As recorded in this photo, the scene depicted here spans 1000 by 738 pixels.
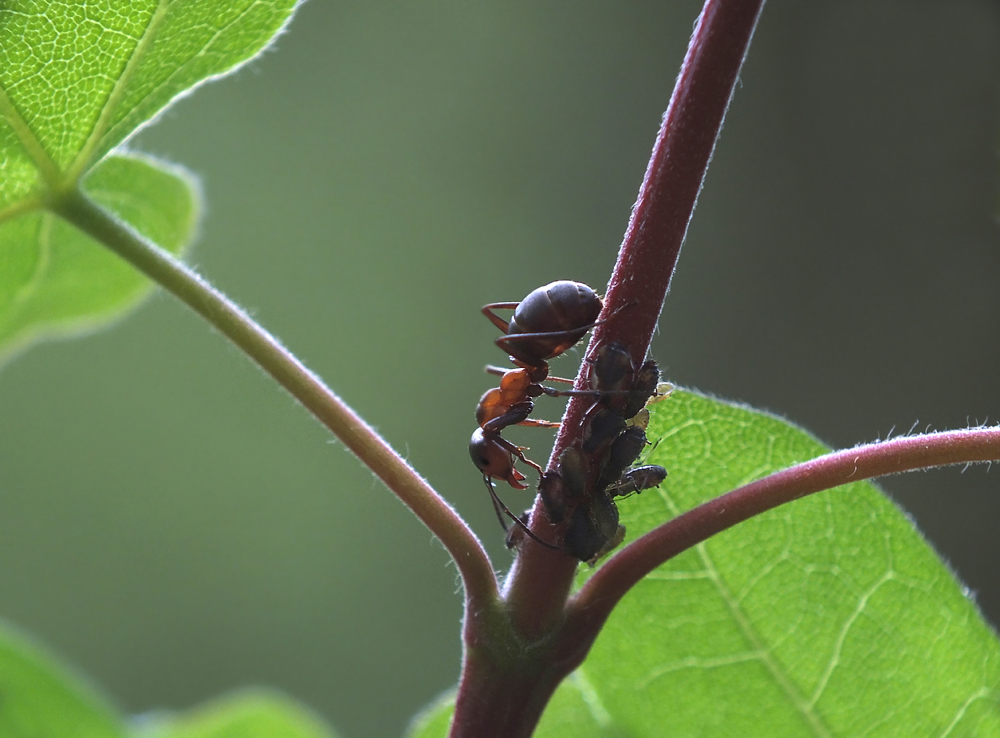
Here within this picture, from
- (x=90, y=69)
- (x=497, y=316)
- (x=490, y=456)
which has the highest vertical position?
(x=90, y=69)

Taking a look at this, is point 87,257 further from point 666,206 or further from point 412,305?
point 412,305

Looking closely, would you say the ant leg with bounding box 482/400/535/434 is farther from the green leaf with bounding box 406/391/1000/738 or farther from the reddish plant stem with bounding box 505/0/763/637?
the reddish plant stem with bounding box 505/0/763/637

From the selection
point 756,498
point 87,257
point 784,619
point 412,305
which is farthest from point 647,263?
point 412,305

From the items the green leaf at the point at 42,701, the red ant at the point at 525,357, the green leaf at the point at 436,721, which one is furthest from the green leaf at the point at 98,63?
the green leaf at the point at 436,721

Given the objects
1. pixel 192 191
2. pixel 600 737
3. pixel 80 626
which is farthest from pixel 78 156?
pixel 80 626

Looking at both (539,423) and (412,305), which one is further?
(412,305)

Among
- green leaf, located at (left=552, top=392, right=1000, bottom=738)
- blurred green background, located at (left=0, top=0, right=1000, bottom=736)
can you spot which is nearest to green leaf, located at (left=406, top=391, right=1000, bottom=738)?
green leaf, located at (left=552, top=392, right=1000, bottom=738)
